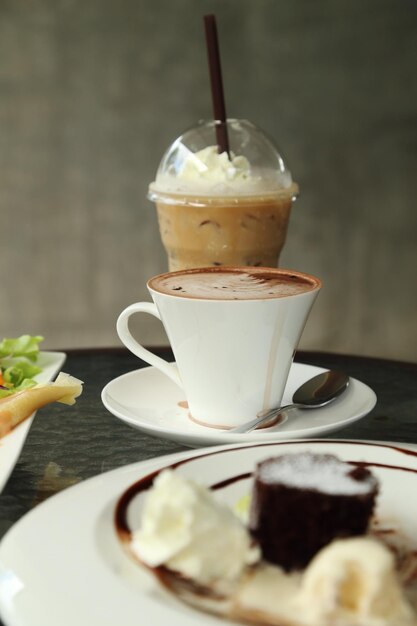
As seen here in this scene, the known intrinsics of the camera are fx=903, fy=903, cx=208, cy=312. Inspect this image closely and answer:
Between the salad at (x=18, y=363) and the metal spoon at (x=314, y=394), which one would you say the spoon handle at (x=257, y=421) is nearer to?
the metal spoon at (x=314, y=394)

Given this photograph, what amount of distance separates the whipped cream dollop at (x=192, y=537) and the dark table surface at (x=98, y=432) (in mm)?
234

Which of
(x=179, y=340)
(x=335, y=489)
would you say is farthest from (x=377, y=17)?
(x=335, y=489)

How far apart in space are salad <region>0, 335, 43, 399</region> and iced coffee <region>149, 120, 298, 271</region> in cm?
44

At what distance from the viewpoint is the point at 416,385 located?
1.30m

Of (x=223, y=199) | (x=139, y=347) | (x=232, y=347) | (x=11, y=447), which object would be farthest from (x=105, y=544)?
(x=223, y=199)

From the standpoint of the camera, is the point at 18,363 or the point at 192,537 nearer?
the point at 192,537

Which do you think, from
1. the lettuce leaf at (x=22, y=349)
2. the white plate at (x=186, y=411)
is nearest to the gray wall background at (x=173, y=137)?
the lettuce leaf at (x=22, y=349)

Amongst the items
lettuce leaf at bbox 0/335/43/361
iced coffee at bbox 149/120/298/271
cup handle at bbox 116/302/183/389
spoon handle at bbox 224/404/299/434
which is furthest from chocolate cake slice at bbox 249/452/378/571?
iced coffee at bbox 149/120/298/271

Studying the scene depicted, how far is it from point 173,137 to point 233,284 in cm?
238

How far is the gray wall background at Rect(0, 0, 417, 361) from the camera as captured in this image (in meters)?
3.32

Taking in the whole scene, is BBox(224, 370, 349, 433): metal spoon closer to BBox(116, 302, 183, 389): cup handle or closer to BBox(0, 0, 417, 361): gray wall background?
BBox(116, 302, 183, 389): cup handle

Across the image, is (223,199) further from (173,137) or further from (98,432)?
(173,137)

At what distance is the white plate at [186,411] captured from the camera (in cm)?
94

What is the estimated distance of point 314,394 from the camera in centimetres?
111
